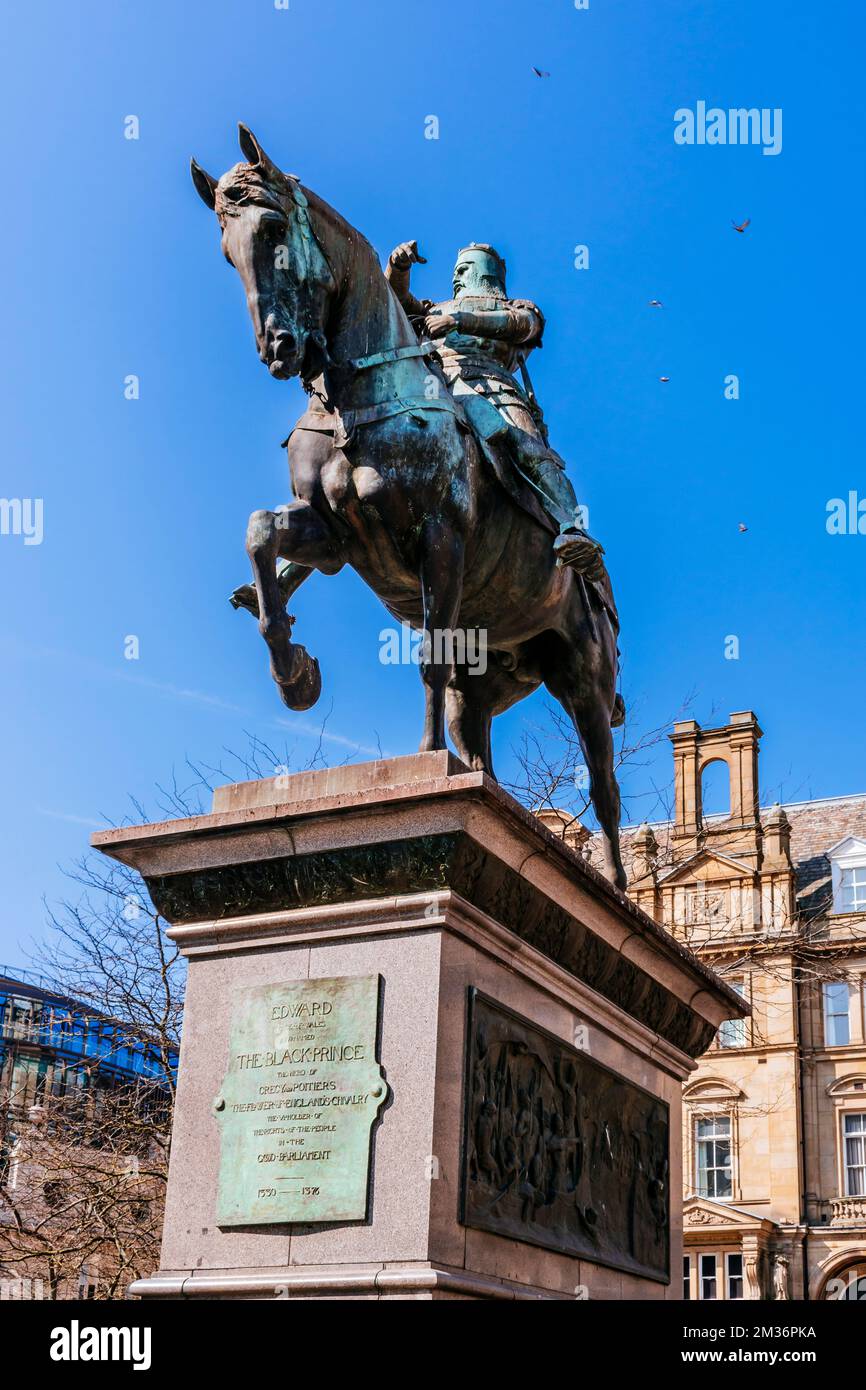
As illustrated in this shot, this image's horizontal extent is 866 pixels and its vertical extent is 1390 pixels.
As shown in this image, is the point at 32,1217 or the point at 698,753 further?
the point at 698,753

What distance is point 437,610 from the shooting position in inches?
302

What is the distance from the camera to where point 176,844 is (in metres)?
7.35

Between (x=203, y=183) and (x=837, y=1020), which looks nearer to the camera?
(x=203, y=183)

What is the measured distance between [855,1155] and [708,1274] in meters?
5.31

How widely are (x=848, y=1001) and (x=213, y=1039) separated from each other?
139 feet

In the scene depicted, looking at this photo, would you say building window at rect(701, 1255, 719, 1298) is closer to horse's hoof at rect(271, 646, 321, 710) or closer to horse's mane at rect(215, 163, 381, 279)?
horse's hoof at rect(271, 646, 321, 710)

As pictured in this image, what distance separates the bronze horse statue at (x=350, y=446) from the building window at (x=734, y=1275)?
39.6 m

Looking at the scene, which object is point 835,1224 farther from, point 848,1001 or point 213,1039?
point 213,1039

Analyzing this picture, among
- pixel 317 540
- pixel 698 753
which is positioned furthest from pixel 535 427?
pixel 698 753

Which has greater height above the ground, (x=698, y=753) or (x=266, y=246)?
(x=698, y=753)

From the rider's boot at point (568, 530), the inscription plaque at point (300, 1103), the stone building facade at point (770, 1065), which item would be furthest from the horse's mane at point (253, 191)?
the stone building facade at point (770, 1065)

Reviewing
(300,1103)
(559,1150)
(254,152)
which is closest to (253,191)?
(254,152)

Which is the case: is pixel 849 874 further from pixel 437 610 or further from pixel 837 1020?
pixel 437 610
